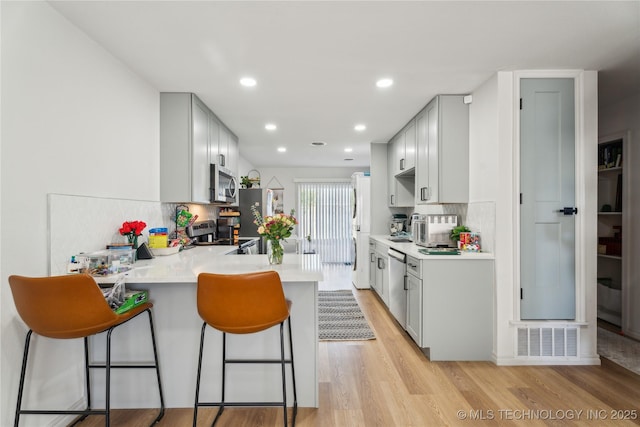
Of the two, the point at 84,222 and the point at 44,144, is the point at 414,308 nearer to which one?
the point at 84,222

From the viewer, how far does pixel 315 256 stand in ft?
8.14

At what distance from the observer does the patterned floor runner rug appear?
324 cm

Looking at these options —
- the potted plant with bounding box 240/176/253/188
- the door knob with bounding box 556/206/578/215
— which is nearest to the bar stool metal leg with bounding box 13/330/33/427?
the door knob with bounding box 556/206/578/215

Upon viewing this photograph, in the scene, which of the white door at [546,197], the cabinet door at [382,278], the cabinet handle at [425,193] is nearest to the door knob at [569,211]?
the white door at [546,197]

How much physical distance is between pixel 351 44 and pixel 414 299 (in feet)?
7.31

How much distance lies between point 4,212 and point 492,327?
3403 mm

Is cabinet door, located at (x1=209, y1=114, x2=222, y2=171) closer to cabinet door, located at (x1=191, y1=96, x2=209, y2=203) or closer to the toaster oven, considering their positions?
cabinet door, located at (x1=191, y1=96, x2=209, y2=203)

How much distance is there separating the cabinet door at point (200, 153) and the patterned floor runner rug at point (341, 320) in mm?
1949

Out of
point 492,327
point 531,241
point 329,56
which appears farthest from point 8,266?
point 531,241

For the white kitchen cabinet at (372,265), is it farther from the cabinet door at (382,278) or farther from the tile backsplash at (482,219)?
the tile backsplash at (482,219)

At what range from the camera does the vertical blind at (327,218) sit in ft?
25.1

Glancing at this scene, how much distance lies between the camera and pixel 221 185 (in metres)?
3.79

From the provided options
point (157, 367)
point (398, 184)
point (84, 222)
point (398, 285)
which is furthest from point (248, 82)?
point (398, 184)

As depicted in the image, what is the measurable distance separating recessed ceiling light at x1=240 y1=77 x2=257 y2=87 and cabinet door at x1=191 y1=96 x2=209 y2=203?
62 centimetres
